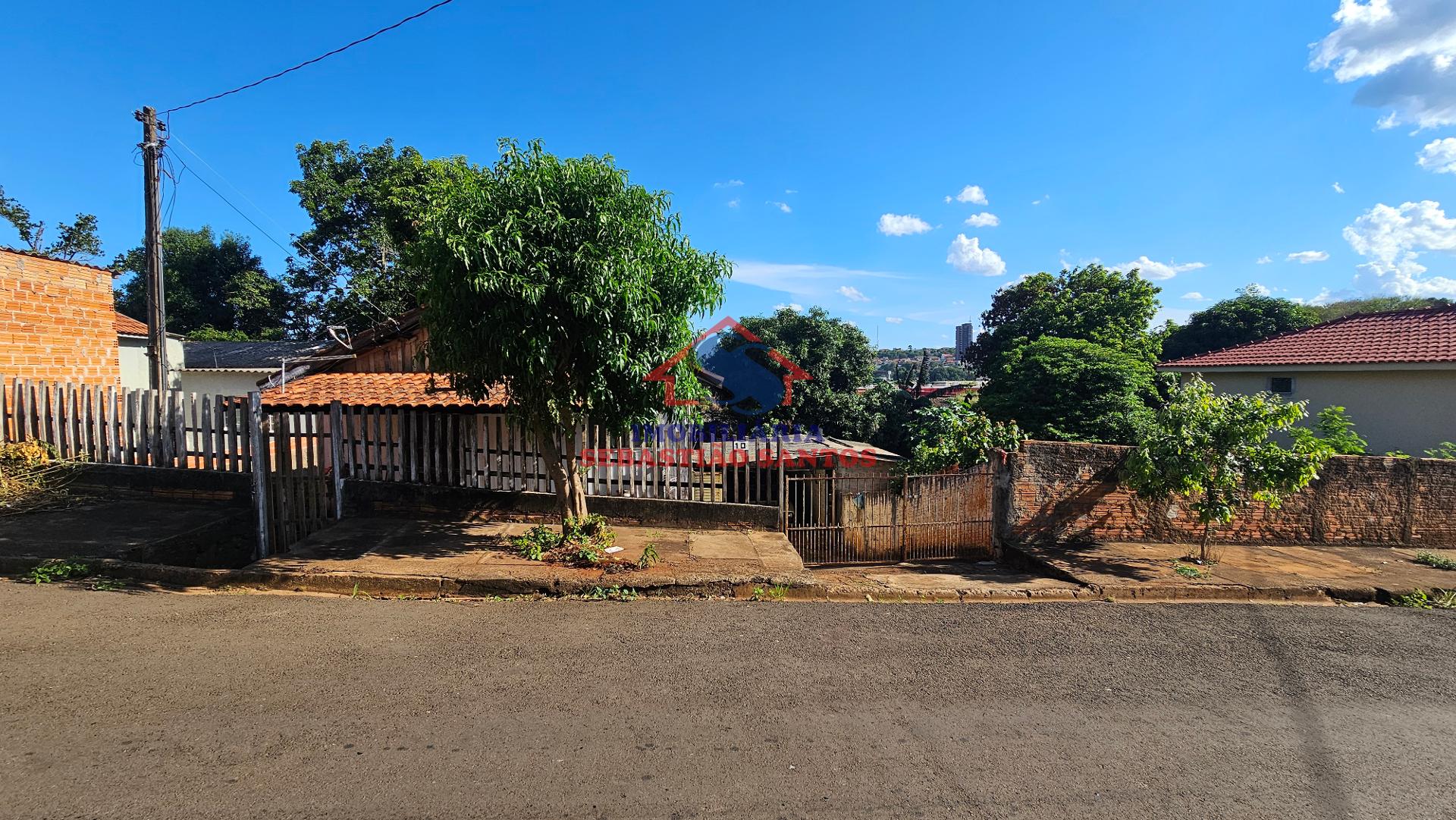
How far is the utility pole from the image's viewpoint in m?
10.2

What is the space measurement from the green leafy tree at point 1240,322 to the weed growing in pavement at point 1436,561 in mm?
28713

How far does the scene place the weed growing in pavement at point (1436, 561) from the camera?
24.3 ft

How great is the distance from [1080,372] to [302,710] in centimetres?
1582

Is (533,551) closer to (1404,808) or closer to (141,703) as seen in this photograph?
(141,703)

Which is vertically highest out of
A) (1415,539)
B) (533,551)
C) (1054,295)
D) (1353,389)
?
(1054,295)

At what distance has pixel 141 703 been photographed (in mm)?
3246

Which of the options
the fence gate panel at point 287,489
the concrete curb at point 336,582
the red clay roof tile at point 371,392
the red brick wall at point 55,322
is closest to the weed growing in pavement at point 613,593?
the concrete curb at point 336,582

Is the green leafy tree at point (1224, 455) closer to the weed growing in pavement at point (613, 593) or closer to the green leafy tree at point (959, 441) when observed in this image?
the green leafy tree at point (959, 441)

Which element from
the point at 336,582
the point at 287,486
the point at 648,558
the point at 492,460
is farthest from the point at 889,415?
the point at 336,582

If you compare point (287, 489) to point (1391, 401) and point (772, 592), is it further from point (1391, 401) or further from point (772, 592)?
point (1391, 401)

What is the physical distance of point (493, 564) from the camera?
5.95 meters

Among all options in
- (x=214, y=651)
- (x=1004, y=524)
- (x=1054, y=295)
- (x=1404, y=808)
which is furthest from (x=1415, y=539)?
(x=1054, y=295)

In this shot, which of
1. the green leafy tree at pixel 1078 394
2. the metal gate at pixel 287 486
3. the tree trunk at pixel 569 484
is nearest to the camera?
the tree trunk at pixel 569 484

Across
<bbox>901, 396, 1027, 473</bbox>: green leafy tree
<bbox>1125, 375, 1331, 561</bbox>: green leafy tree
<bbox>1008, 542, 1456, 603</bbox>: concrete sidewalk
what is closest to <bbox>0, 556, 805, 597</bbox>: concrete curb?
<bbox>1008, 542, 1456, 603</bbox>: concrete sidewalk
